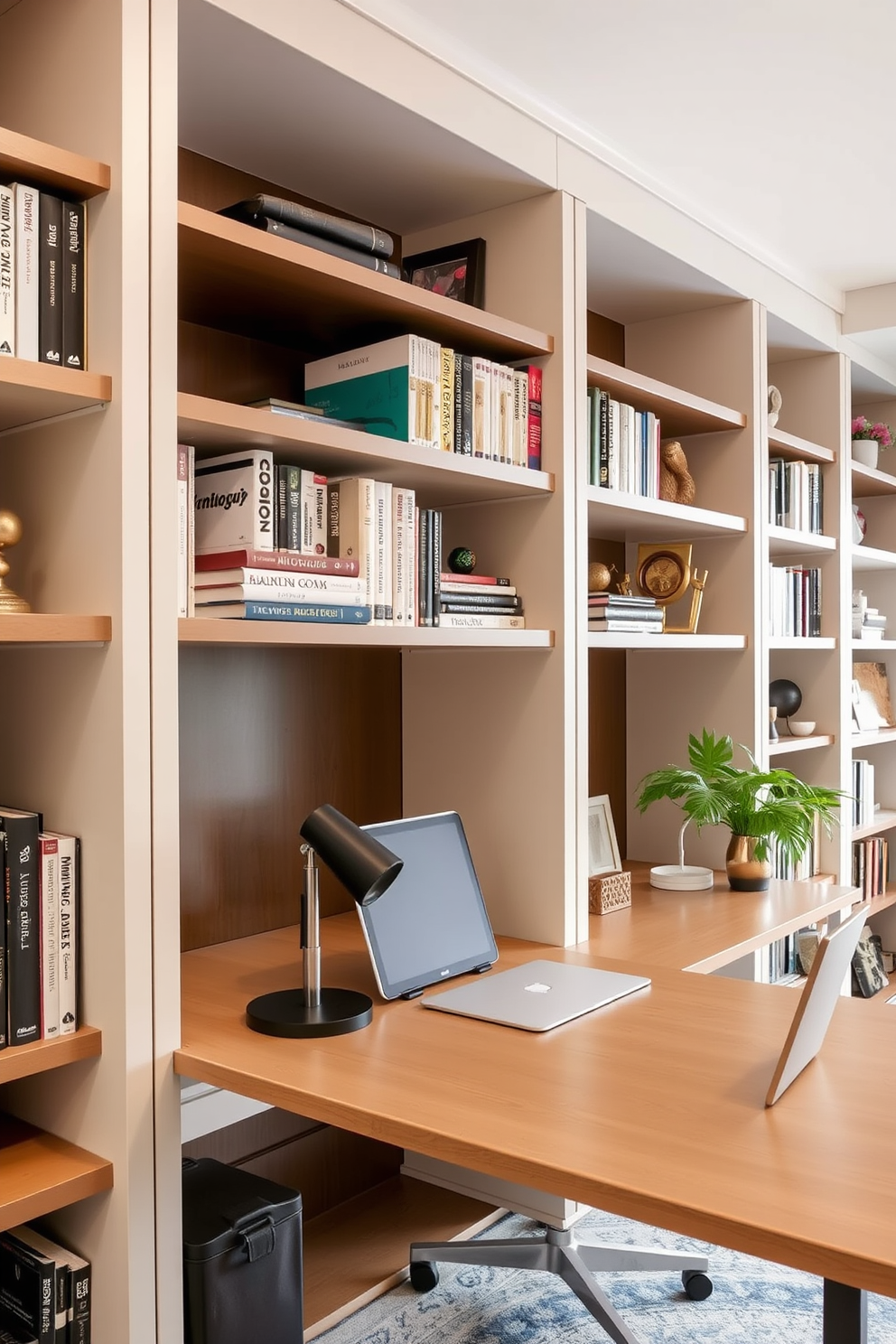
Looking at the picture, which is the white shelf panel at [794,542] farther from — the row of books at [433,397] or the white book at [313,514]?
the white book at [313,514]

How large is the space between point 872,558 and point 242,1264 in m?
3.12

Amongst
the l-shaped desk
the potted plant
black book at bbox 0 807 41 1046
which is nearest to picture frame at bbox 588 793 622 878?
the potted plant

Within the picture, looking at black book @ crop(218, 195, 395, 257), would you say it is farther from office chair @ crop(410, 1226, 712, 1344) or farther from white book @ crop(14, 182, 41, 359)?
office chair @ crop(410, 1226, 712, 1344)

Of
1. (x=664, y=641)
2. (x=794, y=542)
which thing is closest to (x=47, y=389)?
(x=664, y=641)

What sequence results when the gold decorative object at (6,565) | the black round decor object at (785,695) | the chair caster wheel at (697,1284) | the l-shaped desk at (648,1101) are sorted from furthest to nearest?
the black round decor object at (785,695), the chair caster wheel at (697,1284), the gold decorative object at (6,565), the l-shaped desk at (648,1101)

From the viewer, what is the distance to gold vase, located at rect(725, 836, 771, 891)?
2885mm

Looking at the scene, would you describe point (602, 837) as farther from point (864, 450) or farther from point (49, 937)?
point (864, 450)

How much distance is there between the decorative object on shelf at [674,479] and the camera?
2.87 metres

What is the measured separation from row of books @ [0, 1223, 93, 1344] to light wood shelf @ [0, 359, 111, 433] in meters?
1.19

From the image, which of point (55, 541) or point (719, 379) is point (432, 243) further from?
point (55, 541)

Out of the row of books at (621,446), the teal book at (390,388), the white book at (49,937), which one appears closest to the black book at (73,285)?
the teal book at (390,388)

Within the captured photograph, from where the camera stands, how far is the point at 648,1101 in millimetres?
1367

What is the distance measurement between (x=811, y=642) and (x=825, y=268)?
1092 millimetres

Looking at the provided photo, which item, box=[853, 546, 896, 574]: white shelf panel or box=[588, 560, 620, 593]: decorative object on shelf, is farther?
box=[853, 546, 896, 574]: white shelf panel
